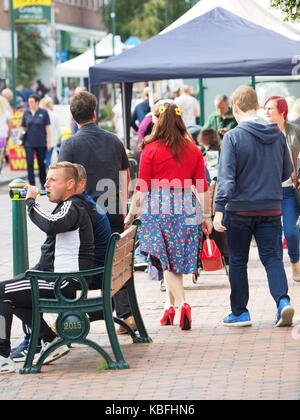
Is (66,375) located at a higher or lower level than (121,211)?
lower

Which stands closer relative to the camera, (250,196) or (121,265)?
(121,265)

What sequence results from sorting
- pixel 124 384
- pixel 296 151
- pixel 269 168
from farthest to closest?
1. pixel 296 151
2. pixel 269 168
3. pixel 124 384

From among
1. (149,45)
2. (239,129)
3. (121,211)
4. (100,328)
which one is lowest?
(100,328)

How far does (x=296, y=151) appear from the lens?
10883 mm

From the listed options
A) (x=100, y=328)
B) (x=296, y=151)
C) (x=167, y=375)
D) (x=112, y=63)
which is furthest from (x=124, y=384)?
(x=112, y=63)

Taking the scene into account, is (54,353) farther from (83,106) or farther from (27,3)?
(27,3)

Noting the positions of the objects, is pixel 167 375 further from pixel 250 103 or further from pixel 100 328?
pixel 250 103

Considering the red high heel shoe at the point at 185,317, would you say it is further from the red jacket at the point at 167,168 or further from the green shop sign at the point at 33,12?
the green shop sign at the point at 33,12

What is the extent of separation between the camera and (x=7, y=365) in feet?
23.1

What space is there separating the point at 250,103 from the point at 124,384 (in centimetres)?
283

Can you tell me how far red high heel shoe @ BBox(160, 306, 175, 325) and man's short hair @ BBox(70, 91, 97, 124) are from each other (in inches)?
64.7

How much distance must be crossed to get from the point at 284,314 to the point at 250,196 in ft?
3.05

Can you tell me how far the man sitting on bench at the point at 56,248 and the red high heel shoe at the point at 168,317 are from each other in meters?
1.47

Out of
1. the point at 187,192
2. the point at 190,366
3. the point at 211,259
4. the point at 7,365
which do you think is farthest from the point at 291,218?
the point at 7,365
